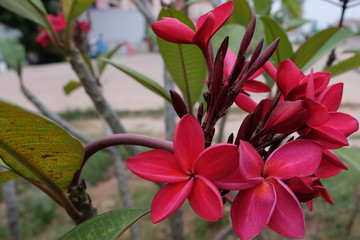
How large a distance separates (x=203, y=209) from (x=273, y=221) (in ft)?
0.19

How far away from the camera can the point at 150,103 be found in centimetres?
534

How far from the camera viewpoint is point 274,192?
0.92 feet

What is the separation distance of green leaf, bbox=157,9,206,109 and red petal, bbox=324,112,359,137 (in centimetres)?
26

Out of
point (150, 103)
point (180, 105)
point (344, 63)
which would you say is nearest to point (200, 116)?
point (180, 105)

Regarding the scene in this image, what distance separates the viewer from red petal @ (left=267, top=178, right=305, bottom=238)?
284 millimetres

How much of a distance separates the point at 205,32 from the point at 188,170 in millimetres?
127

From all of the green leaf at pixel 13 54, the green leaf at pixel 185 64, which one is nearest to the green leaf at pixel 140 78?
the green leaf at pixel 185 64

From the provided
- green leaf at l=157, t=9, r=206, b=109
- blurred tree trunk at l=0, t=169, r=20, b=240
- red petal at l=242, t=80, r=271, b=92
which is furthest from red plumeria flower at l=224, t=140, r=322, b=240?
blurred tree trunk at l=0, t=169, r=20, b=240

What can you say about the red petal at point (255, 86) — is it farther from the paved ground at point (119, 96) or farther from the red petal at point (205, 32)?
the paved ground at point (119, 96)

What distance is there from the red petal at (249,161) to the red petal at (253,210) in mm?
13

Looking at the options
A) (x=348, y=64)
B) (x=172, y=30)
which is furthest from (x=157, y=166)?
(x=348, y=64)

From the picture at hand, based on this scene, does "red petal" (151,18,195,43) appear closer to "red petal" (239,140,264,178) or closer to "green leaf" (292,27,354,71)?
"red petal" (239,140,264,178)

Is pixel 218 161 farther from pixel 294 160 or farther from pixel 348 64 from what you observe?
pixel 348 64

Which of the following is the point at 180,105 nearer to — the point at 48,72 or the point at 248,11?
the point at 248,11
